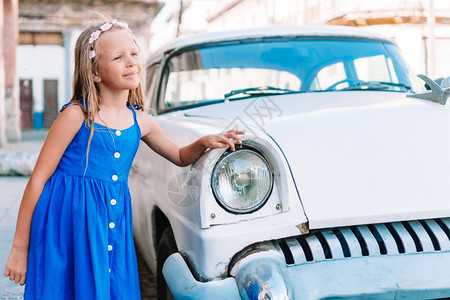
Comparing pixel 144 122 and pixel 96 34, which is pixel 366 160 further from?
pixel 96 34

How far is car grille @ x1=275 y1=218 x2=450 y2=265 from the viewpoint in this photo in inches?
69.0

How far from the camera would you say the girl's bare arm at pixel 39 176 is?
1.81m

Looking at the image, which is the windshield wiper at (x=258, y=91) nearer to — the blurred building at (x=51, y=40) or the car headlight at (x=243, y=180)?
the car headlight at (x=243, y=180)

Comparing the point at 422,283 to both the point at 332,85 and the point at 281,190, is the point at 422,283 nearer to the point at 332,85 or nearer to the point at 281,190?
the point at 281,190

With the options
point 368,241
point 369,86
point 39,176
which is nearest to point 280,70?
point 369,86

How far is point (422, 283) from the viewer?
169 centimetres

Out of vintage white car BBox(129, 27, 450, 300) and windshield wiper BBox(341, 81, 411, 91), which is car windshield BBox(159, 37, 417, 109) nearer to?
windshield wiper BBox(341, 81, 411, 91)

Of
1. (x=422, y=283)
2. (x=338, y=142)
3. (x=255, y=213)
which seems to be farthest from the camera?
(x=338, y=142)

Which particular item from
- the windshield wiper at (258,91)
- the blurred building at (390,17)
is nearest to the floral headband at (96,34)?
the windshield wiper at (258,91)

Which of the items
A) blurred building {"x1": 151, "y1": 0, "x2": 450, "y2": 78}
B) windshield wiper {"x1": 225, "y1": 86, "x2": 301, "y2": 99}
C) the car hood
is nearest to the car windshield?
windshield wiper {"x1": 225, "y1": 86, "x2": 301, "y2": 99}

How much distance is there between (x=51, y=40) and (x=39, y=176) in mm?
23871

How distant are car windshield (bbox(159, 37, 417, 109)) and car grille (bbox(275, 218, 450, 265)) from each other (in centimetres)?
118

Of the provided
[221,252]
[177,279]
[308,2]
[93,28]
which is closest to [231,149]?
[221,252]

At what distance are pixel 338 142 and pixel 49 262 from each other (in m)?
1.06
